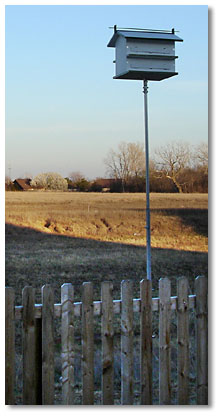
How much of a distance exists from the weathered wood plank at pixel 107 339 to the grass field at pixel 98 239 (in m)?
3.28

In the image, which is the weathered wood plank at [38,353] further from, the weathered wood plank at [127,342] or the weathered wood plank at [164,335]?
the weathered wood plank at [164,335]

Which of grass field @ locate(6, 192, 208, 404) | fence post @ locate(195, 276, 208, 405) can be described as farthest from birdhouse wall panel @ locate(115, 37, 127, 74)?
grass field @ locate(6, 192, 208, 404)

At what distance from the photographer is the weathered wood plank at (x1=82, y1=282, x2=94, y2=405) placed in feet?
6.93

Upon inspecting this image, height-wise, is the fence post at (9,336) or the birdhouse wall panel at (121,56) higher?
the birdhouse wall panel at (121,56)

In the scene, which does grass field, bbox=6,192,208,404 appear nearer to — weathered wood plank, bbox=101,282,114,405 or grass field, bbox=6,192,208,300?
grass field, bbox=6,192,208,300

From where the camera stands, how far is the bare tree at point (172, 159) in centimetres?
497

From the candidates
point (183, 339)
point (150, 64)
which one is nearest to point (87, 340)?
point (183, 339)

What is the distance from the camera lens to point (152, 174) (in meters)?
5.04

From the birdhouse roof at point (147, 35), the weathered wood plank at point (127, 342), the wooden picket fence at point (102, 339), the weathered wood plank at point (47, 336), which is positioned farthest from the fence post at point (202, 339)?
the birdhouse roof at point (147, 35)

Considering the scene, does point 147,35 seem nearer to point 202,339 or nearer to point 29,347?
point 202,339

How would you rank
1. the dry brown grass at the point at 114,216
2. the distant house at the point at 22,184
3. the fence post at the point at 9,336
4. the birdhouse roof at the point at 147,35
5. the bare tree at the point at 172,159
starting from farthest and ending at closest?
the dry brown grass at the point at 114,216
the distant house at the point at 22,184
the bare tree at the point at 172,159
the birdhouse roof at the point at 147,35
the fence post at the point at 9,336

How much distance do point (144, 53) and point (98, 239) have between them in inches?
121

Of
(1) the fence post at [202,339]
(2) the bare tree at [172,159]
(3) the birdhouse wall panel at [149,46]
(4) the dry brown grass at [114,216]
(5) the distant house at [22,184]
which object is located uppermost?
(3) the birdhouse wall panel at [149,46]

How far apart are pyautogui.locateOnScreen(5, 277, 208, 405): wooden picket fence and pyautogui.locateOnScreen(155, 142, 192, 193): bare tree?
2.76 m
